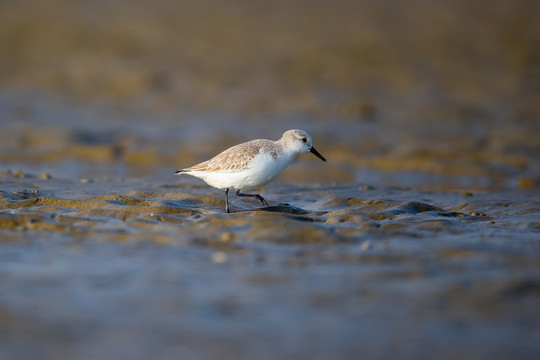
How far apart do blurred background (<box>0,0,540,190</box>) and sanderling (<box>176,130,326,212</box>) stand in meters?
4.15

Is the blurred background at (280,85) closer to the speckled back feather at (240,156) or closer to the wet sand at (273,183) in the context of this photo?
the wet sand at (273,183)

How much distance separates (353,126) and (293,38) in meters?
4.19

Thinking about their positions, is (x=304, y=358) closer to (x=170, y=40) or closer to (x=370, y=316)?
(x=370, y=316)

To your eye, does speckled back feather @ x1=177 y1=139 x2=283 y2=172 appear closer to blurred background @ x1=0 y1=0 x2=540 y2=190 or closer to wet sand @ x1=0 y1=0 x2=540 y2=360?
wet sand @ x1=0 y1=0 x2=540 y2=360

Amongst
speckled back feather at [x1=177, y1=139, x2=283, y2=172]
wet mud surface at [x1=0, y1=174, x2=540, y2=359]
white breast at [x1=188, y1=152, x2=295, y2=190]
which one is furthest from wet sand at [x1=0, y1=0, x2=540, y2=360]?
speckled back feather at [x1=177, y1=139, x2=283, y2=172]

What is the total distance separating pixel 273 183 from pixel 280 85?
610cm

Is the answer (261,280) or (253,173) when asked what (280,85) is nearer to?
(253,173)

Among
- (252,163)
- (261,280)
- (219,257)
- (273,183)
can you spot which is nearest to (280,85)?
(273,183)

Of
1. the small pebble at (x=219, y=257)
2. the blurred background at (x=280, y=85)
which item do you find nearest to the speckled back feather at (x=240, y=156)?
the small pebble at (x=219, y=257)

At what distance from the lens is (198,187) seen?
11.0 metres

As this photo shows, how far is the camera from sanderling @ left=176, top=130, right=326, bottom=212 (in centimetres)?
838

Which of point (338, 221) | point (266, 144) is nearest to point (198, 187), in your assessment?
point (266, 144)

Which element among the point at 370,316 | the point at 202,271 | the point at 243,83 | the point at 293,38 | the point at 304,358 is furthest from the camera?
the point at 293,38

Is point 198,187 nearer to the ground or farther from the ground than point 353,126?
nearer to the ground
